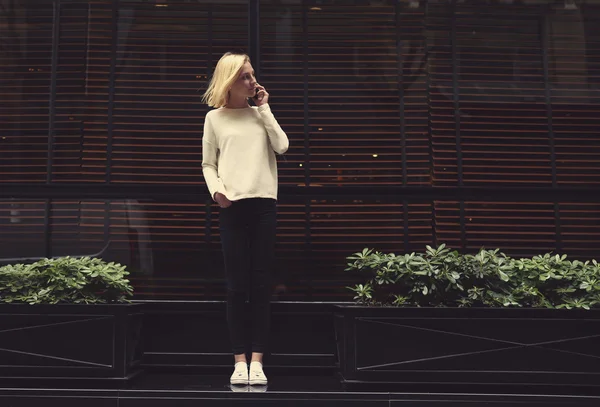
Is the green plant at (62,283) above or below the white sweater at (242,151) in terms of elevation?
below

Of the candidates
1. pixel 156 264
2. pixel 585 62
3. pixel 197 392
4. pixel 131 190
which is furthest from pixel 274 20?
pixel 197 392

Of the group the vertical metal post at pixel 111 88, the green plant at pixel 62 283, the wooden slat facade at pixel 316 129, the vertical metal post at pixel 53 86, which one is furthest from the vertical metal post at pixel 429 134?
the vertical metal post at pixel 53 86

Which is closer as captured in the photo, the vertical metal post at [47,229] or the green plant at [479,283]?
the green plant at [479,283]

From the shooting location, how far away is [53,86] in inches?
207

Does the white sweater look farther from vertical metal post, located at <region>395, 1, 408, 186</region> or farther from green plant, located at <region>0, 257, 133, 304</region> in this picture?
vertical metal post, located at <region>395, 1, 408, 186</region>

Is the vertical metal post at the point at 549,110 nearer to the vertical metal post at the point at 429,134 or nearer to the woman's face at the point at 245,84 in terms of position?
the vertical metal post at the point at 429,134

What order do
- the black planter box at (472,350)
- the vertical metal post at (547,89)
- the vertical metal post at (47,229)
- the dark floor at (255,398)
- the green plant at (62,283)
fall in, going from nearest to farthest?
the dark floor at (255,398)
the black planter box at (472,350)
the green plant at (62,283)
the vertical metal post at (47,229)
the vertical metal post at (547,89)

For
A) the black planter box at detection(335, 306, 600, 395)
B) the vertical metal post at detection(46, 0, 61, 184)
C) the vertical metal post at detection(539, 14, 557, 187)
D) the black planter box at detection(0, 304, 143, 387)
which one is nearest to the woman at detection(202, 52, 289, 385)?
the black planter box at detection(335, 306, 600, 395)

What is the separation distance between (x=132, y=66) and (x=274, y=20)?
1.27 metres

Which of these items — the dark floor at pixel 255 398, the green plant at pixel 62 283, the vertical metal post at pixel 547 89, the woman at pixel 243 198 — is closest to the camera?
the dark floor at pixel 255 398

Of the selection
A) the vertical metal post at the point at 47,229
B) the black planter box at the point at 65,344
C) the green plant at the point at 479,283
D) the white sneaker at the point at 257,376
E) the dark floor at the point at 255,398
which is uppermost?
the vertical metal post at the point at 47,229

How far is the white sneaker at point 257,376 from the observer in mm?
4141

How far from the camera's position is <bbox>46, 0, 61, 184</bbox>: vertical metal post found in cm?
521

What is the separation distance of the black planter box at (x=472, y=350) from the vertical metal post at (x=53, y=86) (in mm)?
2874
